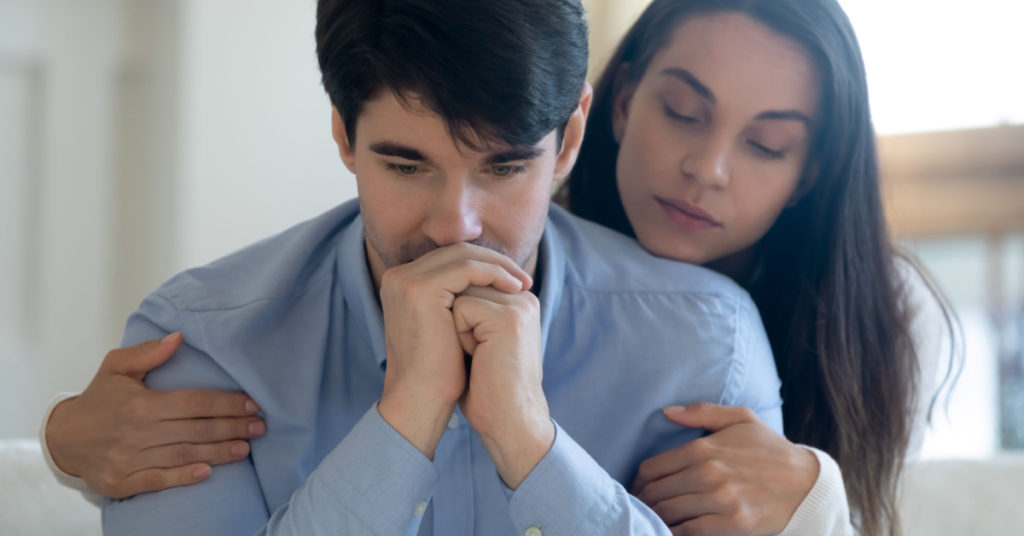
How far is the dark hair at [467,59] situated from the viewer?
2.96 ft

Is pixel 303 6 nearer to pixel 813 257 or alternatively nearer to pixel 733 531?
pixel 813 257

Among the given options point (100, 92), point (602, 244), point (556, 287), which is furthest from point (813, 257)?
point (100, 92)

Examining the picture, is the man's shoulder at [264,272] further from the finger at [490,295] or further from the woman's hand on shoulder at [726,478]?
the woman's hand on shoulder at [726,478]

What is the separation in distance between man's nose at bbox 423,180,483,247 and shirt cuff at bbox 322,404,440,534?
8.2 inches

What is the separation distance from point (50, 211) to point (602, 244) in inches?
84.3

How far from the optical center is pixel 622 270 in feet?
4.07

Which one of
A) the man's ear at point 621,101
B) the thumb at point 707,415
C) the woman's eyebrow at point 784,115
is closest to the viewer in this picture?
the thumb at point 707,415

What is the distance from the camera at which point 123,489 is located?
1.04 m

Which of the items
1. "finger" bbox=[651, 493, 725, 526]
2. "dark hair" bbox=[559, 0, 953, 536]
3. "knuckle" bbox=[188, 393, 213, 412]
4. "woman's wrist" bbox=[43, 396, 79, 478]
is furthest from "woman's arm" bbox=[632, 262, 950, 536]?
"woman's wrist" bbox=[43, 396, 79, 478]

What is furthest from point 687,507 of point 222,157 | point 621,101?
point 222,157

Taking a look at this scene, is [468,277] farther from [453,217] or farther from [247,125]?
[247,125]

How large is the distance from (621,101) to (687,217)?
12.7 inches

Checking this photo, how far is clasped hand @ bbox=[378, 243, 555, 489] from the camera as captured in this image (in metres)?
0.90

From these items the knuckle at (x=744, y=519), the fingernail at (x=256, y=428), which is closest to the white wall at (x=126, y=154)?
the fingernail at (x=256, y=428)
